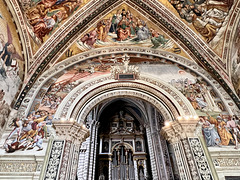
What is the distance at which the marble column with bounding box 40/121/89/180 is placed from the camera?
431 centimetres

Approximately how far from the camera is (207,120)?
5430 millimetres

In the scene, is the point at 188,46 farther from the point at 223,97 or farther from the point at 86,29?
the point at 86,29

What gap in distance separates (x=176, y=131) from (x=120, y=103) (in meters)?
6.92

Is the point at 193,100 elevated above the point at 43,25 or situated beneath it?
situated beneath

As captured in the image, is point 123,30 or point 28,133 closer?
point 28,133

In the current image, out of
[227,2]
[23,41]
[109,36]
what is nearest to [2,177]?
[23,41]

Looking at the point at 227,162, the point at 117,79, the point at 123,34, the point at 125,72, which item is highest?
the point at 123,34

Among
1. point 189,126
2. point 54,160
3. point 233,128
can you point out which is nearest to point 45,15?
point 54,160

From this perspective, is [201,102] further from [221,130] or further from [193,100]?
[221,130]

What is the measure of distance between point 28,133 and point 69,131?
117 cm

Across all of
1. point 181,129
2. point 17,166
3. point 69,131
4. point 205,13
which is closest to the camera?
point 17,166

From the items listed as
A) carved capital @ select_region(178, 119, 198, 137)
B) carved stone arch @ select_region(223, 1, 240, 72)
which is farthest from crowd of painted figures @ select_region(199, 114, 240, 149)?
carved stone arch @ select_region(223, 1, 240, 72)

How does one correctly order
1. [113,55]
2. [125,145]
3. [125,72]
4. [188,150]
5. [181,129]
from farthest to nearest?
[125,145] → [113,55] → [125,72] → [181,129] → [188,150]

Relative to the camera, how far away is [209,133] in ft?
16.8
